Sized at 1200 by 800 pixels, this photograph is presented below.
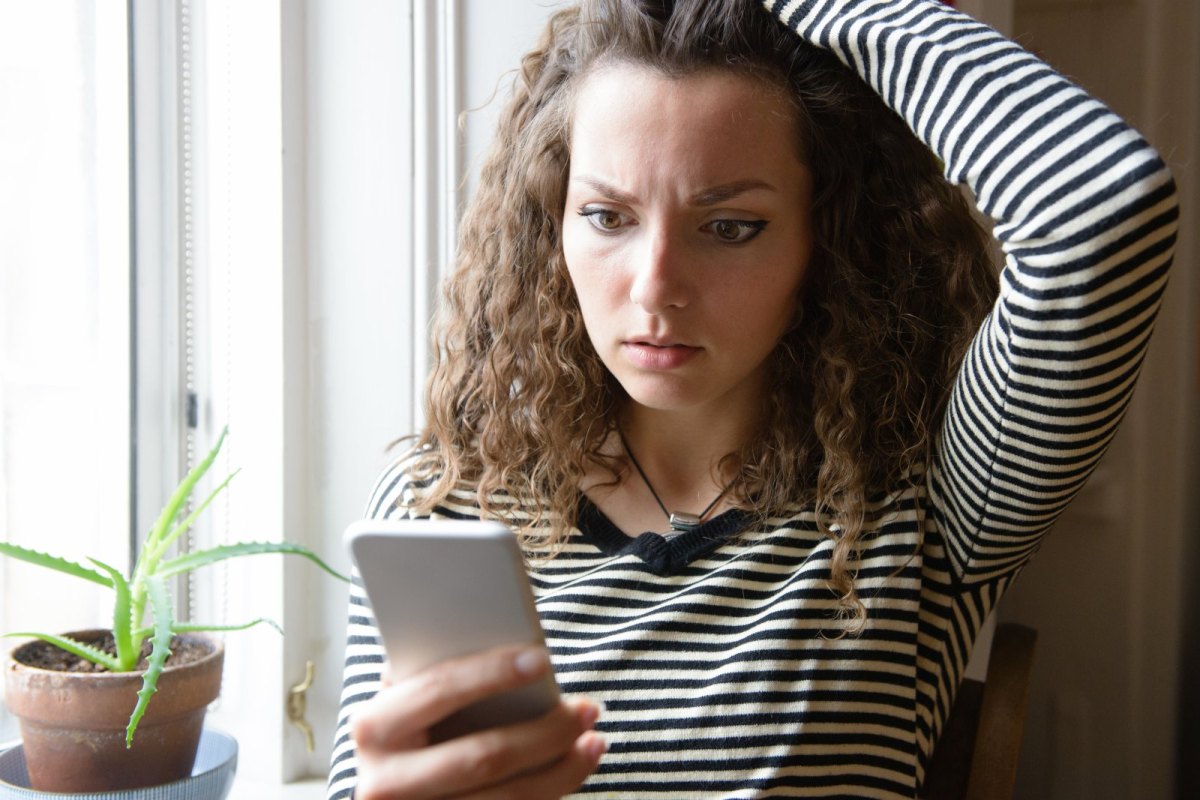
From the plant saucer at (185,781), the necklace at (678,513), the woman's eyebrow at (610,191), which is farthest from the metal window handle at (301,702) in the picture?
the woman's eyebrow at (610,191)

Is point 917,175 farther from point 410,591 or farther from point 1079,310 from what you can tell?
point 410,591

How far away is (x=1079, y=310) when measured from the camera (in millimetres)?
812

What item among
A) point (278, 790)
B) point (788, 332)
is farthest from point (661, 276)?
point (278, 790)

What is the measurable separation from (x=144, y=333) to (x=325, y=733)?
55 cm

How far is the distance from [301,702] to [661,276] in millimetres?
786

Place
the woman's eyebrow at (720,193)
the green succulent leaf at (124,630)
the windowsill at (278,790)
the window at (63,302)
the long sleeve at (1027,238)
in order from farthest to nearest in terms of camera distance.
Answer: the windowsill at (278,790)
the window at (63,302)
the green succulent leaf at (124,630)
the woman's eyebrow at (720,193)
the long sleeve at (1027,238)

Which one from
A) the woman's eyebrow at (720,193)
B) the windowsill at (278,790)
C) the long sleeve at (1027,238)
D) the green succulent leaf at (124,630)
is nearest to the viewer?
the long sleeve at (1027,238)

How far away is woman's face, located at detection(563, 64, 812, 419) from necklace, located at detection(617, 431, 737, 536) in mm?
136

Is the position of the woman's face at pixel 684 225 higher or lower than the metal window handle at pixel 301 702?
higher

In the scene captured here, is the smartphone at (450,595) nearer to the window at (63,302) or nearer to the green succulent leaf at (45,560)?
the green succulent leaf at (45,560)

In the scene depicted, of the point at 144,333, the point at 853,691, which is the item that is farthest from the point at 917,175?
the point at 144,333

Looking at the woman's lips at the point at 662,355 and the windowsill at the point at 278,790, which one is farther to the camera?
the windowsill at the point at 278,790

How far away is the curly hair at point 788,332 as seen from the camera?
3.32 feet

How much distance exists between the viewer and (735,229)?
3.19 feet
